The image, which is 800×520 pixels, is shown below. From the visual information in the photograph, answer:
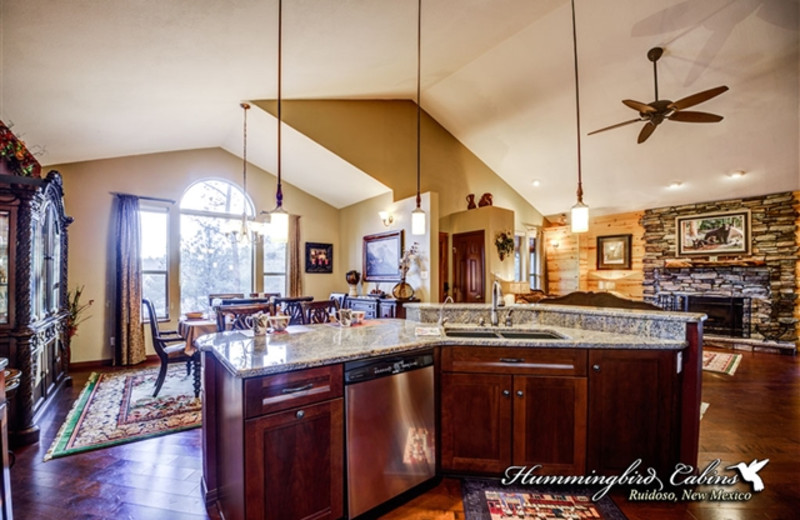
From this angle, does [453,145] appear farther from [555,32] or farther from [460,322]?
[460,322]

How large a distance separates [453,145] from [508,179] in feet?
5.18

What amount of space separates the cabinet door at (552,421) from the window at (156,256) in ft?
18.5

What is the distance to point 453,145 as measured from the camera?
6.90 metres

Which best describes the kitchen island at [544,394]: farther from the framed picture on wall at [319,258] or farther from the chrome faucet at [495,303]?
the framed picture on wall at [319,258]

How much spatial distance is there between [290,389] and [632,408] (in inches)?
77.5

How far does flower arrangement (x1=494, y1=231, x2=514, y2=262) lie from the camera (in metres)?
6.30

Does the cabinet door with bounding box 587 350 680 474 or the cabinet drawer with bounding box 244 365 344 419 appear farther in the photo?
the cabinet door with bounding box 587 350 680 474

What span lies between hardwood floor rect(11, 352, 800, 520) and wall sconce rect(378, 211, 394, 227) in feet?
12.9

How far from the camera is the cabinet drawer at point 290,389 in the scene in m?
1.49

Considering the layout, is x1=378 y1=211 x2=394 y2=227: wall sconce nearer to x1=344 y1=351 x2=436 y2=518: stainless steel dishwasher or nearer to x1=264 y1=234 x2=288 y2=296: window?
x1=264 y1=234 x2=288 y2=296: window

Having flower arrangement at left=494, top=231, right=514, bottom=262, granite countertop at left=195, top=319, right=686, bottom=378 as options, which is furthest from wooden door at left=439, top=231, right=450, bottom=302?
granite countertop at left=195, top=319, right=686, bottom=378

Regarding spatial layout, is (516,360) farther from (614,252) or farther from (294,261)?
(614,252)

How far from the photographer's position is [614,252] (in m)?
7.69

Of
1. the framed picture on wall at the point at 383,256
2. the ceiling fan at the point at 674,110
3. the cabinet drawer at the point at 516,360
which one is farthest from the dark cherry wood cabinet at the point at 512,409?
the framed picture on wall at the point at 383,256
